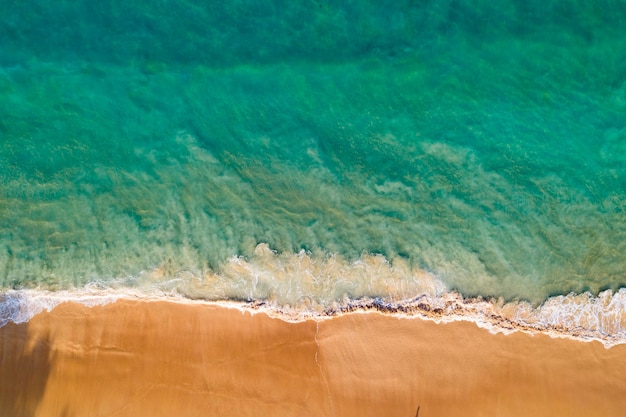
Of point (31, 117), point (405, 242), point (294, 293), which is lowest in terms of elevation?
point (294, 293)

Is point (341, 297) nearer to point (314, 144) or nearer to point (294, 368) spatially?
point (294, 368)

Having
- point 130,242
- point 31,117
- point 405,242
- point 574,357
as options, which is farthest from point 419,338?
point 31,117

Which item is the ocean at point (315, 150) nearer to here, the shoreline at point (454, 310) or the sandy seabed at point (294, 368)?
the shoreline at point (454, 310)

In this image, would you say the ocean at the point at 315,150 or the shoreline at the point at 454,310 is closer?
the shoreline at the point at 454,310

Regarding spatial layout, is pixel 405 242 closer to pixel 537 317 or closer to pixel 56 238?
pixel 537 317

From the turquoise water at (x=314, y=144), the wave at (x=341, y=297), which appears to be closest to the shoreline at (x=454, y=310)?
the wave at (x=341, y=297)

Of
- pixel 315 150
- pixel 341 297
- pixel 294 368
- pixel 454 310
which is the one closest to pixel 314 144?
pixel 315 150

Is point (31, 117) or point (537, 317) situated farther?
point (31, 117)

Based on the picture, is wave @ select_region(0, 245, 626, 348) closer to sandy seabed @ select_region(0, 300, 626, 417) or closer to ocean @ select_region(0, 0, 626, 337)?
ocean @ select_region(0, 0, 626, 337)
